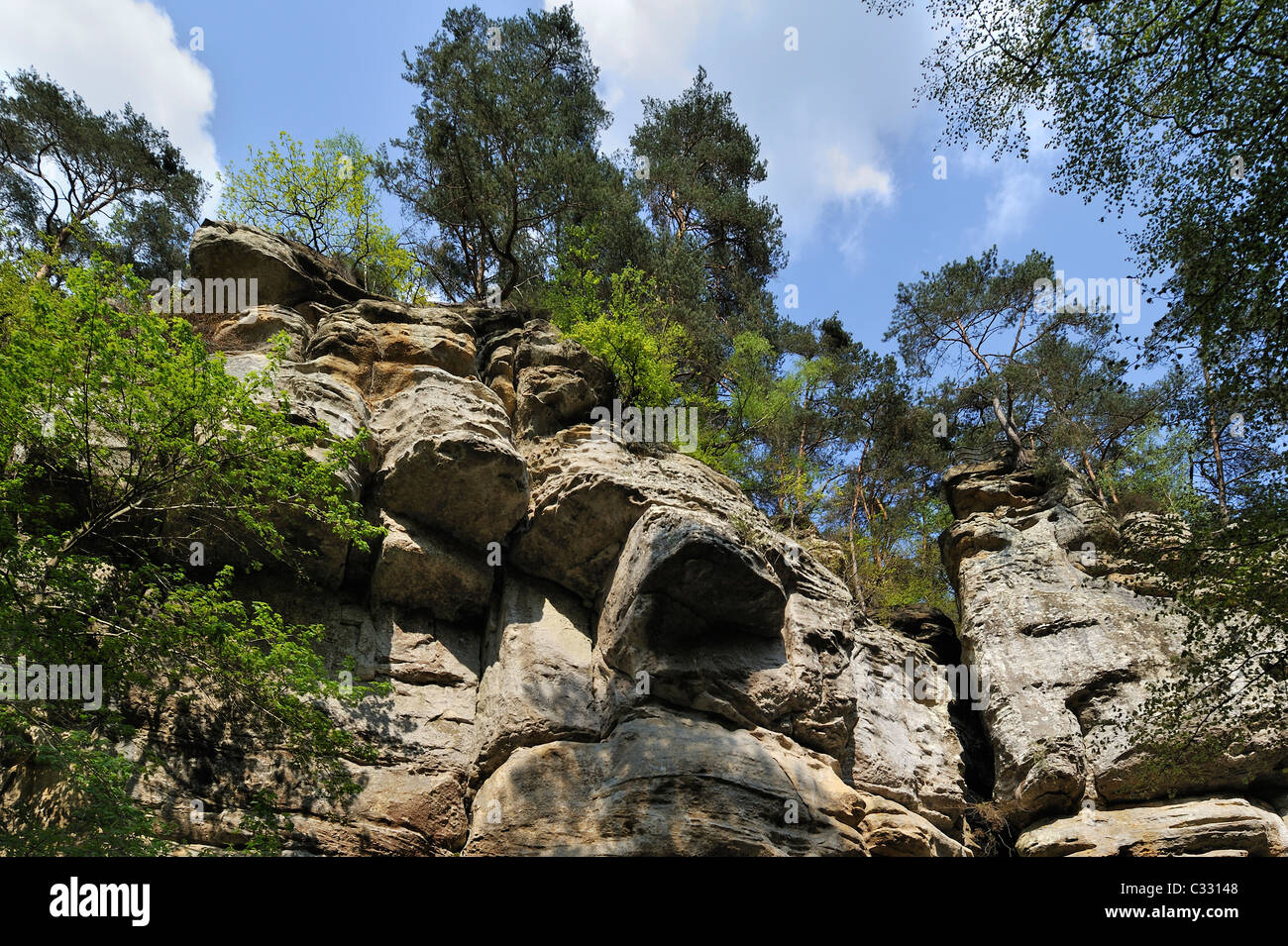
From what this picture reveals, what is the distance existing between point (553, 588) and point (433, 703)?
2611mm

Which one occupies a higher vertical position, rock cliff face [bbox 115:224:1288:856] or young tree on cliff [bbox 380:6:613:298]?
young tree on cliff [bbox 380:6:613:298]

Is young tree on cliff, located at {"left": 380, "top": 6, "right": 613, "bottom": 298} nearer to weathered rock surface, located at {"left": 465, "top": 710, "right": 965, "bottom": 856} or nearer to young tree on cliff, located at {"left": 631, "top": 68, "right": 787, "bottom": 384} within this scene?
young tree on cliff, located at {"left": 631, "top": 68, "right": 787, "bottom": 384}

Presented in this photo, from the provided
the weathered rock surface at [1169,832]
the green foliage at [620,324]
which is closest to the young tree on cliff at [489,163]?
the green foliage at [620,324]

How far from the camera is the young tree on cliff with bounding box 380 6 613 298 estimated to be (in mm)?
20578

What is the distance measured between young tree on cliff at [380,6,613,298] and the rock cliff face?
7.32 m

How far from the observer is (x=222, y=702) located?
9312mm

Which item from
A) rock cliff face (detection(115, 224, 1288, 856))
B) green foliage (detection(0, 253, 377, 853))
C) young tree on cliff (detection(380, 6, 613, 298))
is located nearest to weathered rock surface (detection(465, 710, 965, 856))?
rock cliff face (detection(115, 224, 1288, 856))

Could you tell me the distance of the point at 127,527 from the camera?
10172mm

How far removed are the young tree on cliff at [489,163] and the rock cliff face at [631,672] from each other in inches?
288

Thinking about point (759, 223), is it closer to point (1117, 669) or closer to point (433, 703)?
point (1117, 669)

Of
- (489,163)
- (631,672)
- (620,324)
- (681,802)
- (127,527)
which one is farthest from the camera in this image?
(489,163)

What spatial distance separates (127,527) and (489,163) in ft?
46.7

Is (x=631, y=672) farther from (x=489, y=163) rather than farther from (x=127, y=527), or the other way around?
(x=489, y=163)

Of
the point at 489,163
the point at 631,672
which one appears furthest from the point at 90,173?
the point at 631,672
